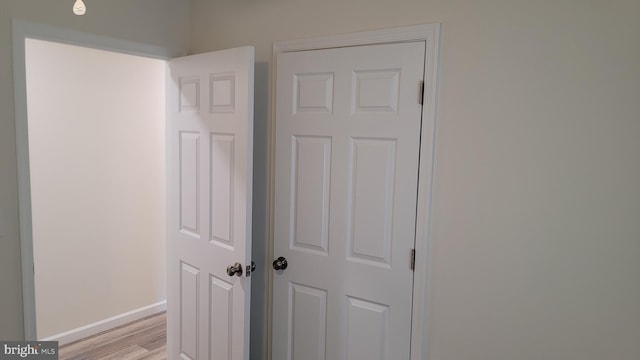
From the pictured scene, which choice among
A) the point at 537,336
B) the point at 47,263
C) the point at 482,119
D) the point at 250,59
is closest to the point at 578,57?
the point at 482,119

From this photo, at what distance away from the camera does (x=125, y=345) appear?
3172 millimetres

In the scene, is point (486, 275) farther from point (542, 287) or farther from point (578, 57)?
point (578, 57)

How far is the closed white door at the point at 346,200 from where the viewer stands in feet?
6.04

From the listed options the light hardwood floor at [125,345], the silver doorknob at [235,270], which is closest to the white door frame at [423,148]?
the silver doorknob at [235,270]

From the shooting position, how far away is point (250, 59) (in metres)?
2.02

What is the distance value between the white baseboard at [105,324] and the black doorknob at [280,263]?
1.95m

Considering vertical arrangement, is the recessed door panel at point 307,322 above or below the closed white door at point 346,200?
below

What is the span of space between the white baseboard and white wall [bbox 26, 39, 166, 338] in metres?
0.04

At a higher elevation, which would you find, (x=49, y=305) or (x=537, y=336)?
(x=537, y=336)

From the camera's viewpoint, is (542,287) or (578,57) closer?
(578,57)

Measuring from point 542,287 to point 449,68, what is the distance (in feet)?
2.97

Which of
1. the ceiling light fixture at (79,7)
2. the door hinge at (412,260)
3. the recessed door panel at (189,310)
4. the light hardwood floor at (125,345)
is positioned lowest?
the light hardwood floor at (125,345)

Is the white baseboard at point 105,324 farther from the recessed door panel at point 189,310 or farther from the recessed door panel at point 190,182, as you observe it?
the recessed door panel at point 190,182

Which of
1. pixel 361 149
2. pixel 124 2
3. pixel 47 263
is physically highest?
pixel 124 2
